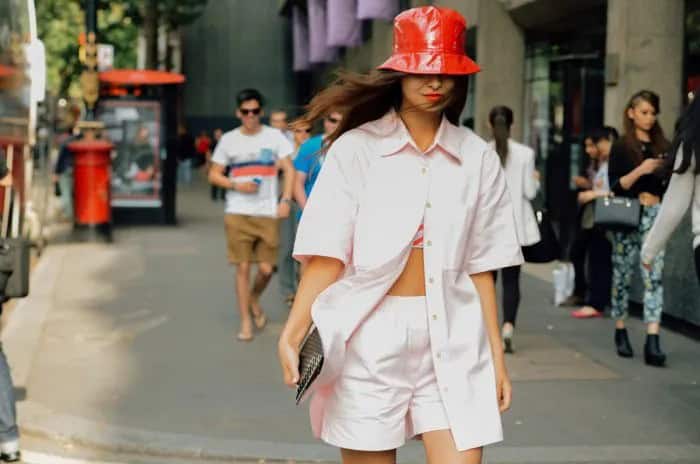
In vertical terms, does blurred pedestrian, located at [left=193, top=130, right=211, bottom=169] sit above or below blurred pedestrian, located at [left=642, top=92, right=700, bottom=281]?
below

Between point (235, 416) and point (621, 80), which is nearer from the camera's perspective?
point (235, 416)

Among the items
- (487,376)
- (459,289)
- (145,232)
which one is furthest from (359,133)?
(145,232)

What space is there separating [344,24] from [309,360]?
72.1 feet

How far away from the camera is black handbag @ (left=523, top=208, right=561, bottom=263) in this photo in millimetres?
8969

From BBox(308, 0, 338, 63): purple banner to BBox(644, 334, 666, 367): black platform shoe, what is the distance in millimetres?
23010

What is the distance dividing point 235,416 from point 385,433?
3.75 meters

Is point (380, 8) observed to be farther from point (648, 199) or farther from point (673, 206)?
point (673, 206)

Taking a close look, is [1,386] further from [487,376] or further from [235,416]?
[487,376]

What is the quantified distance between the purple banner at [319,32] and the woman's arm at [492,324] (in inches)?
1077

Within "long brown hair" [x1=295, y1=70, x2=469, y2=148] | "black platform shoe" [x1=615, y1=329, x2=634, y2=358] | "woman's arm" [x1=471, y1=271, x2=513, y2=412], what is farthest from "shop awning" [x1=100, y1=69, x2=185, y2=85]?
"woman's arm" [x1=471, y1=271, x2=513, y2=412]

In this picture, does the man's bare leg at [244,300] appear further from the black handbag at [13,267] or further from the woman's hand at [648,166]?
the black handbag at [13,267]

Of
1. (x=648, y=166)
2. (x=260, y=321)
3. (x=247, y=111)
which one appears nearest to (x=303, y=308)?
(x=648, y=166)

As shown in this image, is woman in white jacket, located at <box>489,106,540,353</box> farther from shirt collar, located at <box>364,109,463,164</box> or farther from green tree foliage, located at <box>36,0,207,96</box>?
green tree foliage, located at <box>36,0,207,96</box>

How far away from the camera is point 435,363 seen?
142 inches
